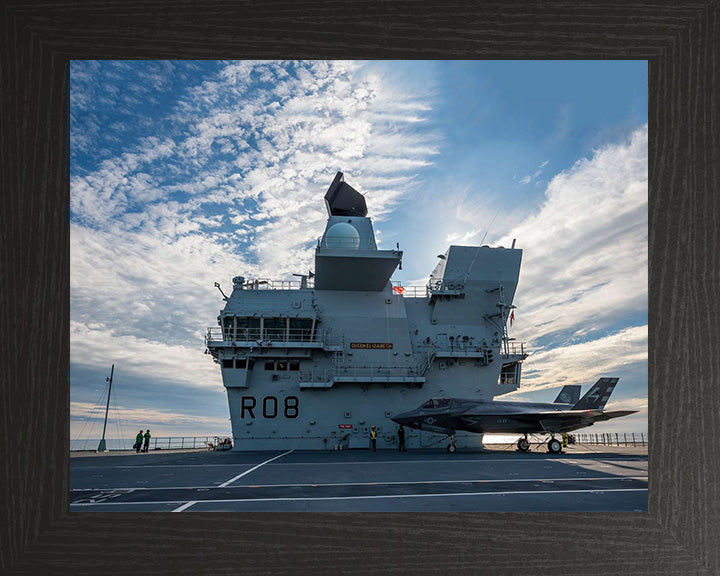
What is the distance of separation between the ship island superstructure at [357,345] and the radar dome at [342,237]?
2.1 inches

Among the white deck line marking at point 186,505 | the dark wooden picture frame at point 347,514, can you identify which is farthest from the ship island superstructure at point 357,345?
the dark wooden picture frame at point 347,514

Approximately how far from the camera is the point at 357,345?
25047 mm

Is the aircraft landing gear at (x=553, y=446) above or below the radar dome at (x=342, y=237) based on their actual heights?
below

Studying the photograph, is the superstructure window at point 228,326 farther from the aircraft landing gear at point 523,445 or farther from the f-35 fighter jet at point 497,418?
the aircraft landing gear at point 523,445

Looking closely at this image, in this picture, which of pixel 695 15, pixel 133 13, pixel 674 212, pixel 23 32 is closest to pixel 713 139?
pixel 674 212

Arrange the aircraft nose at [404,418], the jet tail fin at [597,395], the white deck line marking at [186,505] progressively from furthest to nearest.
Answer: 1. the jet tail fin at [597,395]
2. the aircraft nose at [404,418]
3. the white deck line marking at [186,505]

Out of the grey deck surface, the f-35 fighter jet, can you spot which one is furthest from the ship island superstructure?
the grey deck surface

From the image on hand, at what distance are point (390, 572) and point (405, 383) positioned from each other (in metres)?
22.2

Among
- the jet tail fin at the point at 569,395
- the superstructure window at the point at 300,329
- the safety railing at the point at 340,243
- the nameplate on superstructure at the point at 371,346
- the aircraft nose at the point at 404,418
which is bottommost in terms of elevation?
the aircraft nose at the point at 404,418

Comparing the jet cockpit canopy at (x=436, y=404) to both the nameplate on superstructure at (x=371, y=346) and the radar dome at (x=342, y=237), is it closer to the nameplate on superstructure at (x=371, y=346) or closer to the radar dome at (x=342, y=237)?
the nameplate on superstructure at (x=371, y=346)

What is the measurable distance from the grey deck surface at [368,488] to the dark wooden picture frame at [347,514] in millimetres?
2197

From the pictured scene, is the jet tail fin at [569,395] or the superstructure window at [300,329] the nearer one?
the superstructure window at [300,329]

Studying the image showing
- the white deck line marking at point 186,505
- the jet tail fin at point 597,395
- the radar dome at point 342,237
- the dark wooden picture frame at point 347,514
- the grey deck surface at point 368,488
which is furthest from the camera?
the radar dome at point 342,237

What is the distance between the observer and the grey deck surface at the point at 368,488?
7602 millimetres
